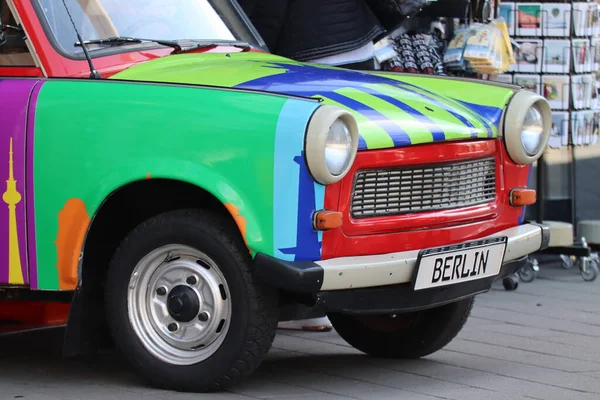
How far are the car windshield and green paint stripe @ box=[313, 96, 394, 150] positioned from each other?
1139mm

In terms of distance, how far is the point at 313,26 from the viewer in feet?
21.7

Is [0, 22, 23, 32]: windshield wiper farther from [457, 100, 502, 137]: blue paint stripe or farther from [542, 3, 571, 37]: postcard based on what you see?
[542, 3, 571, 37]: postcard

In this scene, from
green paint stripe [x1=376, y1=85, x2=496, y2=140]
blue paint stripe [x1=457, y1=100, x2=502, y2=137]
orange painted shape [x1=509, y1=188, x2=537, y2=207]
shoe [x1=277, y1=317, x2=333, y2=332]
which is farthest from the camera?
shoe [x1=277, y1=317, x2=333, y2=332]

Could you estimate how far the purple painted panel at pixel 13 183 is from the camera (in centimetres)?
463

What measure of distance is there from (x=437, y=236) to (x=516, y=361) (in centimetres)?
106

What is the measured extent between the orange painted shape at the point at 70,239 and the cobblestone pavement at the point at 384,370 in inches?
17.2

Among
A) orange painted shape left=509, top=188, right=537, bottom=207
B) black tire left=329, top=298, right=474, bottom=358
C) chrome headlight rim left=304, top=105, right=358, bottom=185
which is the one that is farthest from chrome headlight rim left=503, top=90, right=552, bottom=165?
chrome headlight rim left=304, top=105, right=358, bottom=185

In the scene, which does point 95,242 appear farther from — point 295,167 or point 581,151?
point 581,151

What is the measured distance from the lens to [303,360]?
544 cm

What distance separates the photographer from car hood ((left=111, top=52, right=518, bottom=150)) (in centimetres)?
451

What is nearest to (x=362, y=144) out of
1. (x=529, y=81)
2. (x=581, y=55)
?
(x=529, y=81)

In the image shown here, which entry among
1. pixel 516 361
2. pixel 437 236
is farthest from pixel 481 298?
pixel 437 236

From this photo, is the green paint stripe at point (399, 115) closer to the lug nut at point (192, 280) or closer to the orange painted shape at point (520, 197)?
the orange painted shape at point (520, 197)

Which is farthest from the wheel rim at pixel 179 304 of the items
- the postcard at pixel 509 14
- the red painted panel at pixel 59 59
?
the postcard at pixel 509 14
